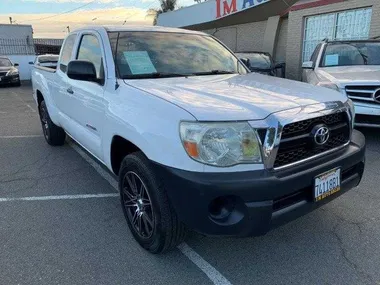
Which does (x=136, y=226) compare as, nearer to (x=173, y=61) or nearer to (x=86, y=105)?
(x=86, y=105)

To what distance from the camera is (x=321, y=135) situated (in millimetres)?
2453

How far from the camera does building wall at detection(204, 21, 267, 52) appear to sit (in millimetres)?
17516

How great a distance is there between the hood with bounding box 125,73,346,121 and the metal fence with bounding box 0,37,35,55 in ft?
88.5

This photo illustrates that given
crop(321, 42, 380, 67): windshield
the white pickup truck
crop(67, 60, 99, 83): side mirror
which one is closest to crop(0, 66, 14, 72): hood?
crop(321, 42, 380, 67): windshield

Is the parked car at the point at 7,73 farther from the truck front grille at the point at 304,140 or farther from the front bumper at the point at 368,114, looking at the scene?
the truck front grille at the point at 304,140

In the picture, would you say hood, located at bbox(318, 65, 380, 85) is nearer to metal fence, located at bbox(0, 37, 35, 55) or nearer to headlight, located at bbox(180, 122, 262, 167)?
headlight, located at bbox(180, 122, 262, 167)

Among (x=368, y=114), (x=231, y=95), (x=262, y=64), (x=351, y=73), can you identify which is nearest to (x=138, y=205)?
(x=231, y=95)

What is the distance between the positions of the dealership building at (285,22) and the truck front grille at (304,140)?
362 inches

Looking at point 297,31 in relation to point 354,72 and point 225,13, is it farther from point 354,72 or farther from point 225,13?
point 354,72

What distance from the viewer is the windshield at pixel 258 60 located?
10.5 meters

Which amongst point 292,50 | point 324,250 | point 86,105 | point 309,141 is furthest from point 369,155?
point 292,50

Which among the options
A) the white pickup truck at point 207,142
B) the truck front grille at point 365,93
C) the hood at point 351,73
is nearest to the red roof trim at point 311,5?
the hood at point 351,73

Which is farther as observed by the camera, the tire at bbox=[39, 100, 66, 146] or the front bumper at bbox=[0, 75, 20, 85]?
the front bumper at bbox=[0, 75, 20, 85]

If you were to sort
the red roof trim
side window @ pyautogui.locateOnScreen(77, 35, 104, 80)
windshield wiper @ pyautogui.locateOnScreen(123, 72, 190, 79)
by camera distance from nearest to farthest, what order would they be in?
1. windshield wiper @ pyautogui.locateOnScreen(123, 72, 190, 79)
2. side window @ pyautogui.locateOnScreen(77, 35, 104, 80)
3. the red roof trim
